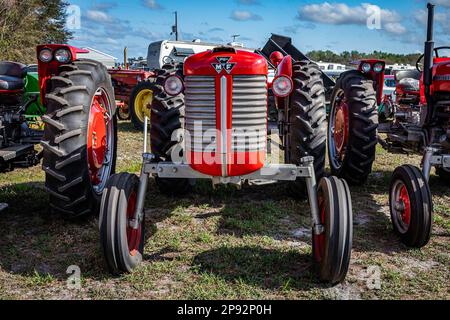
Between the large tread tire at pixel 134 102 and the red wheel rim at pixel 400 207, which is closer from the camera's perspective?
the red wheel rim at pixel 400 207

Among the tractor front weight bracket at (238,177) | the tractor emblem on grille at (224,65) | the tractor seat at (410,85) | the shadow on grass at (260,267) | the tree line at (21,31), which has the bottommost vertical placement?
the shadow on grass at (260,267)

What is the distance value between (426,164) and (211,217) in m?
1.97

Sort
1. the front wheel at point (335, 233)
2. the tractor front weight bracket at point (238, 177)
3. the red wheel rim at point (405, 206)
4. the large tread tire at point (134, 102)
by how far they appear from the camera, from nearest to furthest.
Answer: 1. the front wheel at point (335, 233)
2. the tractor front weight bracket at point (238, 177)
3. the red wheel rim at point (405, 206)
4. the large tread tire at point (134, 102)

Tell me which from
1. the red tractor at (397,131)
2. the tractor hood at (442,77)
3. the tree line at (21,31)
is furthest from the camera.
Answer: the tree line at (21,31)

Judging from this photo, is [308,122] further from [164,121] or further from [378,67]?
[378,67]

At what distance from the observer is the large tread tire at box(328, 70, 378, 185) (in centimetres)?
507

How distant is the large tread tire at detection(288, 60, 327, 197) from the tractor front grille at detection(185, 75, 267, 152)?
108 cm

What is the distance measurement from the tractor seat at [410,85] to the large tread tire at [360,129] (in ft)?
7.89

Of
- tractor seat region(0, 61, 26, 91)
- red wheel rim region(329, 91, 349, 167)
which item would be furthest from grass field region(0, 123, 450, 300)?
tractor seat region(0, 61, 26, 91)

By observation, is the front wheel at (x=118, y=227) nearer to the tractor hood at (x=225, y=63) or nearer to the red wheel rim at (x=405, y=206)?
the tractor hood at (x=225, y=63)

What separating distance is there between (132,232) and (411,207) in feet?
7.00

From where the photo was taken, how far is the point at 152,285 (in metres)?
2.96

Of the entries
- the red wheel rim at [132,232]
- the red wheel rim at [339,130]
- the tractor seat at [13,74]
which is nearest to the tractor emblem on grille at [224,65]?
the red wheel rim at [132,232]

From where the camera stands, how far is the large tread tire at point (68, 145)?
3590 mm
